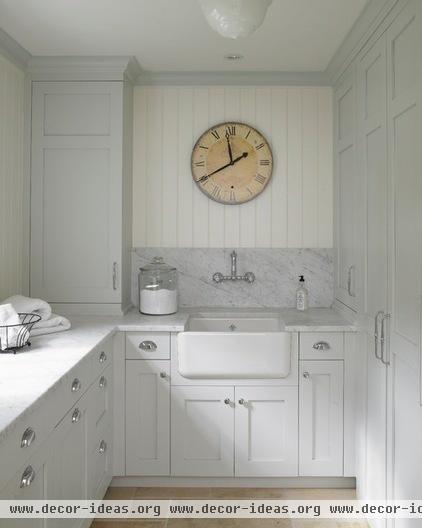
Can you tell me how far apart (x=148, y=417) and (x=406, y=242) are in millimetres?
1622

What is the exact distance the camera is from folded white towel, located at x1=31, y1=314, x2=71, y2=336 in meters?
2.45

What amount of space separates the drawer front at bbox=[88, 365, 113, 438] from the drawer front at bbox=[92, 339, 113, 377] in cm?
3

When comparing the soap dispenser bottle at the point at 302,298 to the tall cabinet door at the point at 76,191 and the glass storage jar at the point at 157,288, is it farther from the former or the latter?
the tall cabinet door at the point at 76,191

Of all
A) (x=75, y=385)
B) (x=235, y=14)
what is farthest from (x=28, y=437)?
(x=235, y=14)

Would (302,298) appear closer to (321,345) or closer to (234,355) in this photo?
(321,345)

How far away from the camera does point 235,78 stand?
126 inches

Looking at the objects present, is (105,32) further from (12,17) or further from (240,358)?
(240,358)

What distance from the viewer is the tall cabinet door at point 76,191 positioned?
3.02 metres

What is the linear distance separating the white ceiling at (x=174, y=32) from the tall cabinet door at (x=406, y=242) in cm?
51

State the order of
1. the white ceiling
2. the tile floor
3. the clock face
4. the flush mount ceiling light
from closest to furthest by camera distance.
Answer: the flush mount ceiling light
the white ceiling
the tile floor
the clock face

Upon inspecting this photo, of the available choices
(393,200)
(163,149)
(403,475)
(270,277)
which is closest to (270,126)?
Answer: (163,149)

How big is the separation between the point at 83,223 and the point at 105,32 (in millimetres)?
1072

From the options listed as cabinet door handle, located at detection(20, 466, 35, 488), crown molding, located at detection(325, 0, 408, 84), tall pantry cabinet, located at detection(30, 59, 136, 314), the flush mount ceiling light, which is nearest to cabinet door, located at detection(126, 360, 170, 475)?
tall pantry cabinet, located at detection(30, 59, 136, 314)

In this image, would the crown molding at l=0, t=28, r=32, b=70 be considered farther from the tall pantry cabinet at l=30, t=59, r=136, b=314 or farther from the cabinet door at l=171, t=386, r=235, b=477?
the cabinet door at l=171, t=386, r=235, b=477
